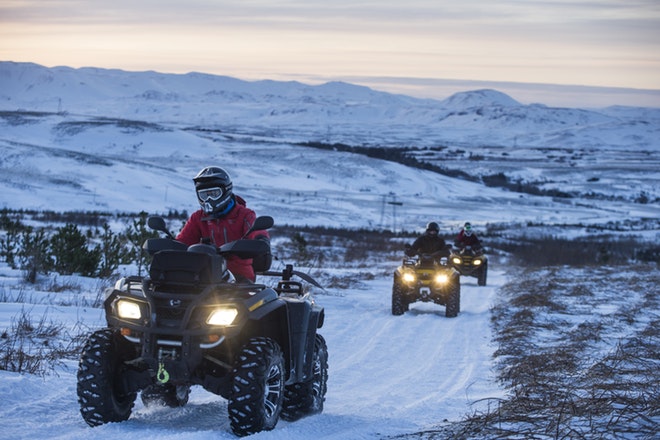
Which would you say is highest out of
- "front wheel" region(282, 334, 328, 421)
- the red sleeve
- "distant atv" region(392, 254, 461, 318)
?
the red sleeve

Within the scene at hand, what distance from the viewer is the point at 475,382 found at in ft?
33.6

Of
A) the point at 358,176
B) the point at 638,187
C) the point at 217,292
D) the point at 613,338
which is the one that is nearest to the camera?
the point at 217,292

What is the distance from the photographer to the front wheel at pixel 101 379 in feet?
20.5

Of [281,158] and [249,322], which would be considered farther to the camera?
[281,158]

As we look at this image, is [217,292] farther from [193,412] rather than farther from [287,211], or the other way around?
[287,211]

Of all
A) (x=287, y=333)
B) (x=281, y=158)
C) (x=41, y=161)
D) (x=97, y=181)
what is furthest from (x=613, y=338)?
(x=281, y=158)

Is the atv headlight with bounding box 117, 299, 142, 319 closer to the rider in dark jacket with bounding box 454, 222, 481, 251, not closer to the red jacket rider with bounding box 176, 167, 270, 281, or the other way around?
the red jacket rider with bounding box 176, 167, 270, 281

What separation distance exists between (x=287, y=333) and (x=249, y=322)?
382mm

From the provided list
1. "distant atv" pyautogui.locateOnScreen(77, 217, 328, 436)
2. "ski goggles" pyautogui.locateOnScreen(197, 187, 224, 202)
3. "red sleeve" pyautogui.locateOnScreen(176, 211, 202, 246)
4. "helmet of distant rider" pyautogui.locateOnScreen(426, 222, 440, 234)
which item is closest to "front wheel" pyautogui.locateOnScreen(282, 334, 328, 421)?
"distant atv" pyautogui.locateOnScreen(77, 217, 328, 436)

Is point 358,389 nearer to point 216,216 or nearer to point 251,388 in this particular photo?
point 216,216

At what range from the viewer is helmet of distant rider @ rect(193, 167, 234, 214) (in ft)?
24.3

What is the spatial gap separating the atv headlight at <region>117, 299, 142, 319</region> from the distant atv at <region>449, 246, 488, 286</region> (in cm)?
1854

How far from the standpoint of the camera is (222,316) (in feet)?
20.3

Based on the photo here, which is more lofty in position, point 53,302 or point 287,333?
point 287,333
